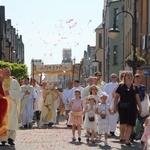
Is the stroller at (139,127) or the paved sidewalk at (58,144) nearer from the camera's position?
the paved sidewalk at (58,144)

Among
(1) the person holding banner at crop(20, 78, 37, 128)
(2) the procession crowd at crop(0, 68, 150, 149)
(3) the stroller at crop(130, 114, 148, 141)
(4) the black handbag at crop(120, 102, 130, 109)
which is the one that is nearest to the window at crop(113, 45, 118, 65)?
(1) the person holding banner at crop(20, 78, 37, 128)

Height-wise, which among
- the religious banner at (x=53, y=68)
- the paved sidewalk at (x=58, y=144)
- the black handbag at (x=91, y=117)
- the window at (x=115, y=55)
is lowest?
the paved sidewalk at (x=58, y=144)

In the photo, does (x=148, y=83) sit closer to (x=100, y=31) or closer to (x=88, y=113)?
(x=88, y=113)

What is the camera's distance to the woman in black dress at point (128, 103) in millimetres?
14148

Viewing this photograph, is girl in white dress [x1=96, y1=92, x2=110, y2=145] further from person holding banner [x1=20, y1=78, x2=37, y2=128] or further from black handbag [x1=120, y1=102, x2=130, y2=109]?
person holding banner [x1=20, y1=78, x2=37, y2=128]

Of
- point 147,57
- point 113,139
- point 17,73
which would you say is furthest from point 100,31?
point 113,139

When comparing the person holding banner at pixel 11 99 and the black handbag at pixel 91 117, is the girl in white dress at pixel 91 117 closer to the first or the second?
the black handbag at pixel 91 117

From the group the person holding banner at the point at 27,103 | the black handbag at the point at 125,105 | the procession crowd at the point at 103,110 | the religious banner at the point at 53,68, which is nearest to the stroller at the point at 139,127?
the procession crowd at the point at 103,110

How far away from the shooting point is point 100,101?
51.3 feet

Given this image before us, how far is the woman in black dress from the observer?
1415 centimetres

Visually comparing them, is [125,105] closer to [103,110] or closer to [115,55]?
[103,110]

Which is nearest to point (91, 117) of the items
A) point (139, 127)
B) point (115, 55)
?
point (139, 127)

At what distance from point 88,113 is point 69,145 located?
1564 mm

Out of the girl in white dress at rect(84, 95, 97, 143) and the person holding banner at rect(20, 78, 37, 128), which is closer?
the girl in white dress at rect(84, 95, 97, 143)
